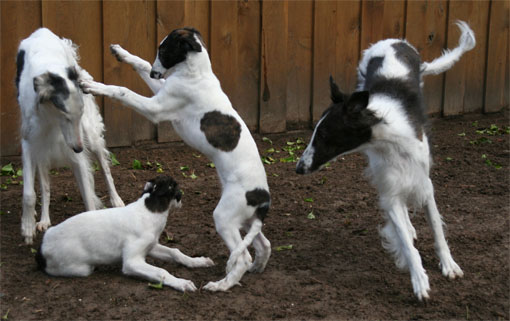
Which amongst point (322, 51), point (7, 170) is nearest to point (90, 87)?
point (7, 170)

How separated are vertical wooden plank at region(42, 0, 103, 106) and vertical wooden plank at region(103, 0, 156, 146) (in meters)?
0.08

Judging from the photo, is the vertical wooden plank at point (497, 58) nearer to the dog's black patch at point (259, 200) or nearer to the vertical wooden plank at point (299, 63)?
the vertical wooden plank at point (299, 63)

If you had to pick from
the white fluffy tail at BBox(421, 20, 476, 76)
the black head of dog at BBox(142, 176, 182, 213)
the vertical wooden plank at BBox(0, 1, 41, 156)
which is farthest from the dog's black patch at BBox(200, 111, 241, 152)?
the vertical wooden plank at BBox(0, 1, 41, 156)

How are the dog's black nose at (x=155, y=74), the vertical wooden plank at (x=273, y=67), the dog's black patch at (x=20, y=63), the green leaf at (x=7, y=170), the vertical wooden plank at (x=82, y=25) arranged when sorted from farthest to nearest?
the vertical wooden plank at (x=273, y=67) < the vertical wooden plank at (x=82, y=25) < the green leaf at (x=7, y=170) < the dog's black patch at (x=20, y=63) < the dog's black nose at (x=155, y=74)

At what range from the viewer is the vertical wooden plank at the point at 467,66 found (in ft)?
34.5

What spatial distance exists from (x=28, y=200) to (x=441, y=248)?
11.3 ft

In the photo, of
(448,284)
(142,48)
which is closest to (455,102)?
(142,48)

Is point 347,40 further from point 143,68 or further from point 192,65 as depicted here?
point 192,65

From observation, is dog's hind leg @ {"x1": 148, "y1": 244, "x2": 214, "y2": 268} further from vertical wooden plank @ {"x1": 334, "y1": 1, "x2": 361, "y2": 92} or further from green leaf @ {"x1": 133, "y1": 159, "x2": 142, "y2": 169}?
vertical wooden plank @ {"x1": 334, "y1": 1, "x2": 361, "y2": 92}

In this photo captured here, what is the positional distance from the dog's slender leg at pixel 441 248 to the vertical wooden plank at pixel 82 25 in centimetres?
420

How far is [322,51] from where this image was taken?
31.4 feet

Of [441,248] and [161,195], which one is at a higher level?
A: [161,195]

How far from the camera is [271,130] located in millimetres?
9484

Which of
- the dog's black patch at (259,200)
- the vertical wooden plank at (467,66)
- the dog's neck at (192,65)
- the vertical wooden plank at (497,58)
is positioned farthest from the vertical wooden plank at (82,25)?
the vertical wooden plank at (497,58)
